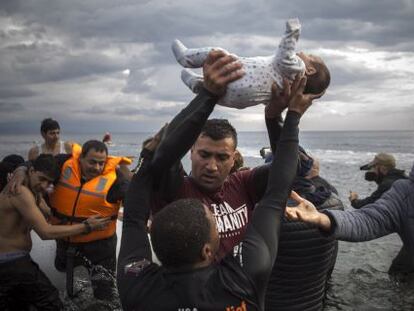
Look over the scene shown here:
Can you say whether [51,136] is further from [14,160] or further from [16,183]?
[16,183]

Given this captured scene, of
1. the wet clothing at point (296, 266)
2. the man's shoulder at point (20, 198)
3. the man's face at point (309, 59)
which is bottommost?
the wet clothing at point (296, 266)

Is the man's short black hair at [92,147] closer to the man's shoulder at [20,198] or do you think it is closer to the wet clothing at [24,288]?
the man's shoulder at [20,198]

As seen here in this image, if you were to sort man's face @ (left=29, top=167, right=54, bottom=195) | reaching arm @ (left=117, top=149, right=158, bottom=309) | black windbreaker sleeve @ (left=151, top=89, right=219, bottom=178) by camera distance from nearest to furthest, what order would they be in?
1. reaching arm @ (left=117, top=149, right=158, bottom=309)
2. black windbreaker sleeve @ (left=151, top=89, right=219, bottom=178)
3. man's face @ (left=29, top=167, right=54, bottom=195)

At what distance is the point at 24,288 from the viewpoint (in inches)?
167

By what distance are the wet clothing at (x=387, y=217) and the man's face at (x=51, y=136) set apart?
644cm

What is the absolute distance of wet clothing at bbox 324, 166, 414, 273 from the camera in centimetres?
247

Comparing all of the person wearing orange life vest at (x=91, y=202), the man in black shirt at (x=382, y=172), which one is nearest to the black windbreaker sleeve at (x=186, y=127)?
the person wearing orange life vest at (x=91, y=202)

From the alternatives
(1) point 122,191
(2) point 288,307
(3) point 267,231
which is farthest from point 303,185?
(1) point 122,191

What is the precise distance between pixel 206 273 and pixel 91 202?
3.74 m

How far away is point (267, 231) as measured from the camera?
183cm

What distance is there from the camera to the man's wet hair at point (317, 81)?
214 cm

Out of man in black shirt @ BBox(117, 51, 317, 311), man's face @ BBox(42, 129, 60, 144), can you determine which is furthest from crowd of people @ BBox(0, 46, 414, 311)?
man's face @ BBox(42, 129, 60, 144)

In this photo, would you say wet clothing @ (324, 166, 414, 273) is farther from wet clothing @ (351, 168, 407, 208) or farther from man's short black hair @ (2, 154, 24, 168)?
man's short black hair @ (2, 154, 24, 168)

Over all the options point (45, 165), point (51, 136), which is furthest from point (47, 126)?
point (45, 165)
